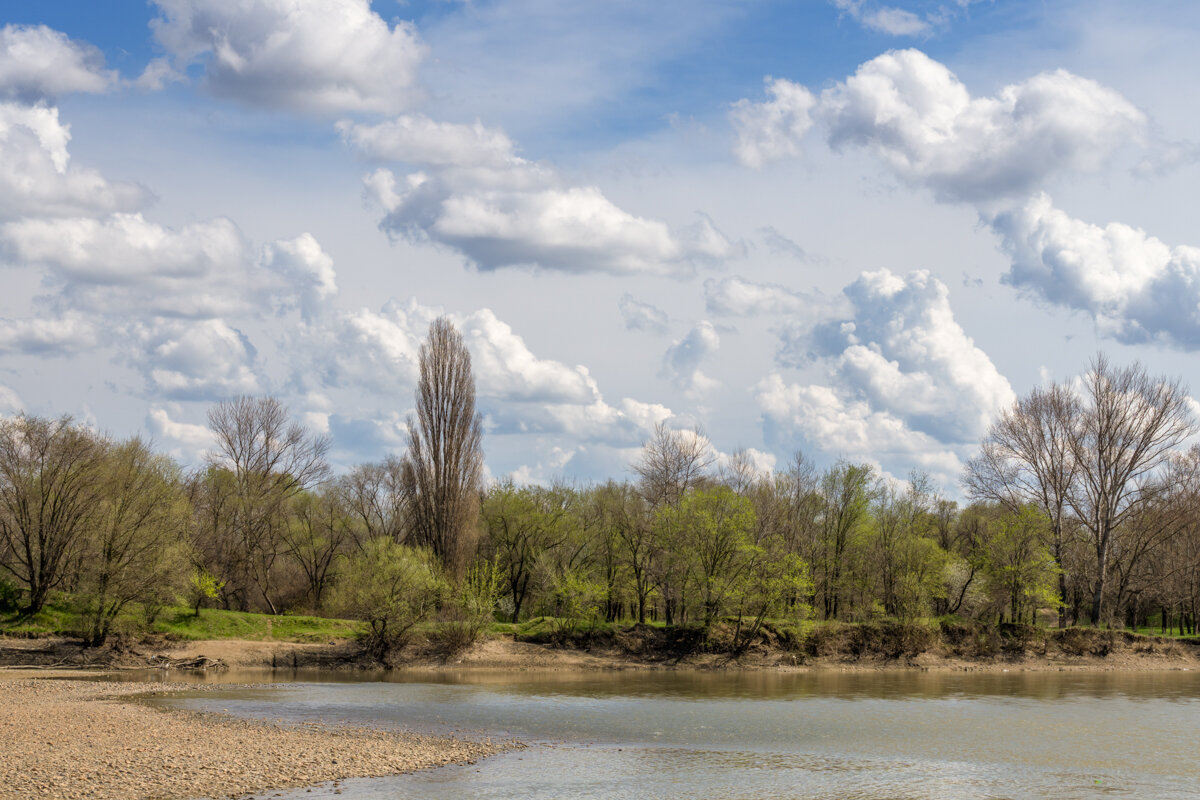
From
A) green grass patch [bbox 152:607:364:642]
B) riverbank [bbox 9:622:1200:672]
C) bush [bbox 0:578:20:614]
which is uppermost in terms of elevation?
bush [bbox 0:578:20:614]

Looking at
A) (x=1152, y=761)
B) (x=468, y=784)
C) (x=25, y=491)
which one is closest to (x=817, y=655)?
(x=1152, y=761)

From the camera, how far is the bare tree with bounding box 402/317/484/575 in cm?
6562

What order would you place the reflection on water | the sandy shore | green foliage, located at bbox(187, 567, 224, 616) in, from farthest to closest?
green foliage, located at bbox(187, 567, 224, 616) < the reflection on water < the sandy shore

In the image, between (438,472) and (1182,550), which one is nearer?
(438,472)

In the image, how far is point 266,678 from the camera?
49906 mm

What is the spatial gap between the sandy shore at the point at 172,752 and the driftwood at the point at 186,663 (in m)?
17.4

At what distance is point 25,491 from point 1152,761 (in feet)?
196

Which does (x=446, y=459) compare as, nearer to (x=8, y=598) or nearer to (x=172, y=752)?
(x=8, y=598)

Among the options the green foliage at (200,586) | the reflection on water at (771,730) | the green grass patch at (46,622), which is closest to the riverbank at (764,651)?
the green grass patch at (46,622)

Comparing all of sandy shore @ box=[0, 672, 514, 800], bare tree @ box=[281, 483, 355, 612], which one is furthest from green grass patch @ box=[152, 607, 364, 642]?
sandy shore @ box=[0, 672, 514, 800]

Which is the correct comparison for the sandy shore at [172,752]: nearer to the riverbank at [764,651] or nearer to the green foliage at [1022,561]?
the riverbank at [764,651]

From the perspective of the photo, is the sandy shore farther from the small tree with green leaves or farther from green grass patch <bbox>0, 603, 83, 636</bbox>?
the small tree with green leaves

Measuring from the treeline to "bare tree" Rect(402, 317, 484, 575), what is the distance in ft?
0.52

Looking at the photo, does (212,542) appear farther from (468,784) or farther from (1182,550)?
(1182,550)
